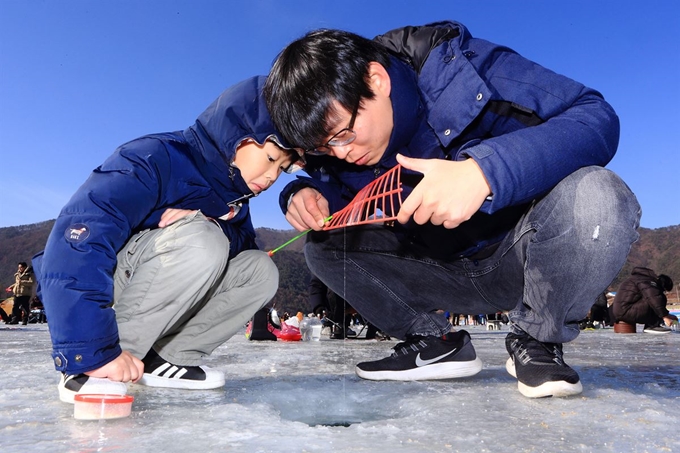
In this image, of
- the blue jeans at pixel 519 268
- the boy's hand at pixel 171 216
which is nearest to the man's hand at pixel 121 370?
the boy's hand at pixel 171 216

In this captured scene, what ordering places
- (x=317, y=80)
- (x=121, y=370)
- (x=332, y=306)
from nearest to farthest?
(x=121, y=370)
(x=317, y=80)
(x=332, y=306)

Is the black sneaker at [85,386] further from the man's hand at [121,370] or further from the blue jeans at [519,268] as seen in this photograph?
the blue jeans at [519,268]

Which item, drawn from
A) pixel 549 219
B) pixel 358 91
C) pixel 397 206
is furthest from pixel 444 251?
pixel 358 91

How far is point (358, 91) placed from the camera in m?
1.48

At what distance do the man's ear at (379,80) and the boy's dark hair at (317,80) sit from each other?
0.02 meters

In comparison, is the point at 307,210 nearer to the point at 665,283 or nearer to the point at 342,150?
the point at 342,150

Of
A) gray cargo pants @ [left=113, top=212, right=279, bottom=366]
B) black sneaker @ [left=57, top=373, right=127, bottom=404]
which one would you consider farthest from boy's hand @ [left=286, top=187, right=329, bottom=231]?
black sneaker @ [left=57, top=373, right=127, bottom=404]

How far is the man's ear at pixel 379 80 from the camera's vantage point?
1.51 meters

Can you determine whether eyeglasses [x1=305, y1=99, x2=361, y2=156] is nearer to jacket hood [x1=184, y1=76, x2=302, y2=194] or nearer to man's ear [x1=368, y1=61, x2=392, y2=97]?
man's ear [x1=368, y1=61, x2=392, y2=97]

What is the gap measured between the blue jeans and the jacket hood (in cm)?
55

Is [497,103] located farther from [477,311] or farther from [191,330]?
[191,330]

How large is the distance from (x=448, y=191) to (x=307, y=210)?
841mm

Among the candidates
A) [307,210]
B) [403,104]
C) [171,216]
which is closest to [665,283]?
[307,210]

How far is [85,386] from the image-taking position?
1.23 meters
